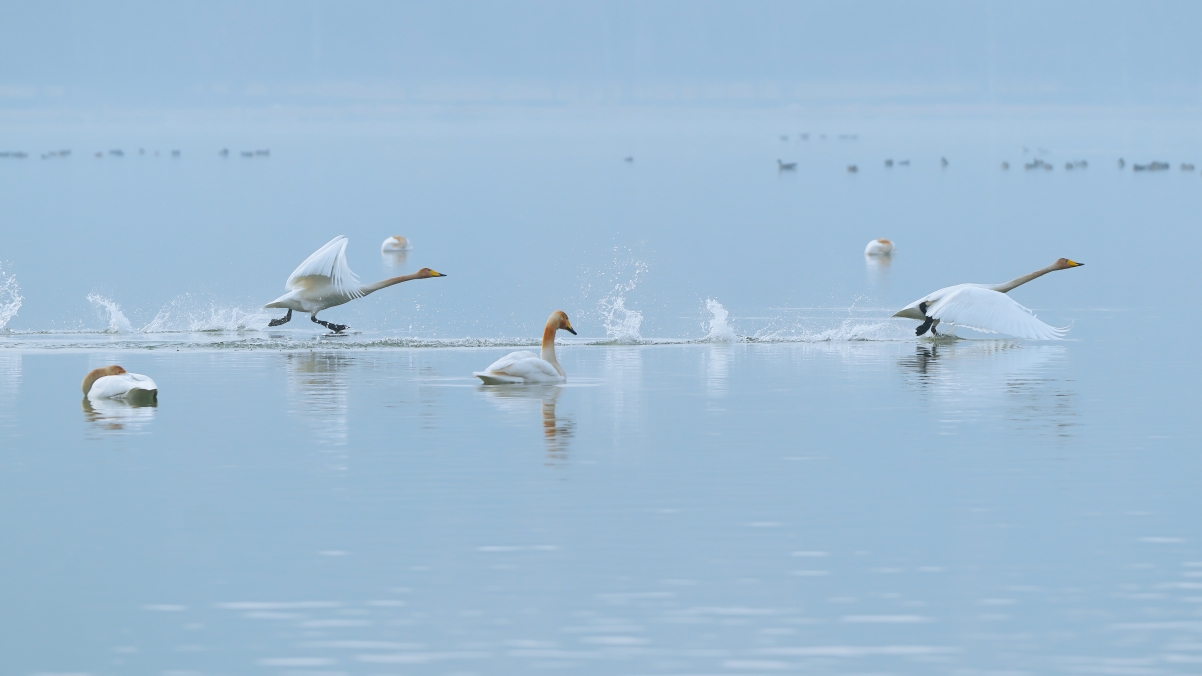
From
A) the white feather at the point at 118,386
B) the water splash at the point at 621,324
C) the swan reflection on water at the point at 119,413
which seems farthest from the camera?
the water splash at the point at 621,324

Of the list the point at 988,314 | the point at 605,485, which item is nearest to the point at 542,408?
the point at 605,485

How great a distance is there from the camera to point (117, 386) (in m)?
Result: 17.2

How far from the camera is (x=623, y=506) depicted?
12.6 m

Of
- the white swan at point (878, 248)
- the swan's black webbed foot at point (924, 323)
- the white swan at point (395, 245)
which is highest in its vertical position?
the white swan at point (395, 245)

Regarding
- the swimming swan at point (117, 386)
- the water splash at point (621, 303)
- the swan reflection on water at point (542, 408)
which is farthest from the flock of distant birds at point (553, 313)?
the swimming swan at point (117, 386)

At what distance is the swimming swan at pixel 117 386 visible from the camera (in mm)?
17094

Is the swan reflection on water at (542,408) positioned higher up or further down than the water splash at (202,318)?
further down

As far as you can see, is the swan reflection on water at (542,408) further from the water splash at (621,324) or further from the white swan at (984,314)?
the white swan at (984,314)

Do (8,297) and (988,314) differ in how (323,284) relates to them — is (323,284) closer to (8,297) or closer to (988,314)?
(988,314)

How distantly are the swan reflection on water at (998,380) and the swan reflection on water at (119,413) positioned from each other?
724 cm

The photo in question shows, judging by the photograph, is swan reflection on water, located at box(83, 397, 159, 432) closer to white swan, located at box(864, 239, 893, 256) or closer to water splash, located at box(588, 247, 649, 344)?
water splash, located at box(588, 247, 649, 344)

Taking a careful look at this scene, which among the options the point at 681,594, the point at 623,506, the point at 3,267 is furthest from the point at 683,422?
the point at 3,267

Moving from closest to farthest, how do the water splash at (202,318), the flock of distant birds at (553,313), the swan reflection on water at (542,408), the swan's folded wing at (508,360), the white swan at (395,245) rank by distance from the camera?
the swan reflection on water at (542,408) → the swan's folded wing at (508,360) → the flock of distant birds at (553,313) → the water splash at (202,318) → the white swan at (395,245)

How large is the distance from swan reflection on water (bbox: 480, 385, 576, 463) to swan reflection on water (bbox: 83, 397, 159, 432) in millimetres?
3139
